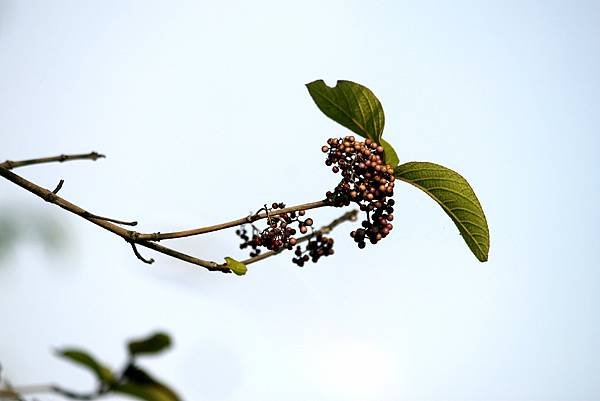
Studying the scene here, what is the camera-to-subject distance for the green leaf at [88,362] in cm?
135

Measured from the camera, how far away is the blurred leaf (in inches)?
50.6

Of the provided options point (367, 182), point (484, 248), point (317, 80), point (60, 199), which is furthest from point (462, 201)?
point (60, 199)

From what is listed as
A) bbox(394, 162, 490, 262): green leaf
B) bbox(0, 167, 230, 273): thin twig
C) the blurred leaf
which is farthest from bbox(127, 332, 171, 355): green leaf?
bbox(394, 162, 490, 262): green leaf

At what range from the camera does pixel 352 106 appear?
129 inches

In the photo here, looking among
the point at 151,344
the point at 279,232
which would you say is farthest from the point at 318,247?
the point at 151,344

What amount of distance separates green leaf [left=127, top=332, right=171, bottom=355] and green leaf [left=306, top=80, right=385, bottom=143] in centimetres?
206

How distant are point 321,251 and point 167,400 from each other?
1747 mm

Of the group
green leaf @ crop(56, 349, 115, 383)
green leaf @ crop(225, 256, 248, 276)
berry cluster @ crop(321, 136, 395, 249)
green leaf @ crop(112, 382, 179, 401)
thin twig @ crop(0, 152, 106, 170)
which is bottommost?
green leaf @ crop(112, 382, 179, 401)

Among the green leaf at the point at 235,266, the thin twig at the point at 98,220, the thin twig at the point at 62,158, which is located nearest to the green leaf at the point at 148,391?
the thin twig at the point at 62,158

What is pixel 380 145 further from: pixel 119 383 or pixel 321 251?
pixel 119 383

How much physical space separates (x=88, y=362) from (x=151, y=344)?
147 mm

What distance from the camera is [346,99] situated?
10.7 ft

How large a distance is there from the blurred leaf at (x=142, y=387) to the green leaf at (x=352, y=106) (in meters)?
2.11

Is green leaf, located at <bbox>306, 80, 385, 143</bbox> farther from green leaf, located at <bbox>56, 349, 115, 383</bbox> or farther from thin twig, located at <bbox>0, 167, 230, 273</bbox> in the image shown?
green leaf, located at <bbox>56, 349, 115, 383</bbox>
